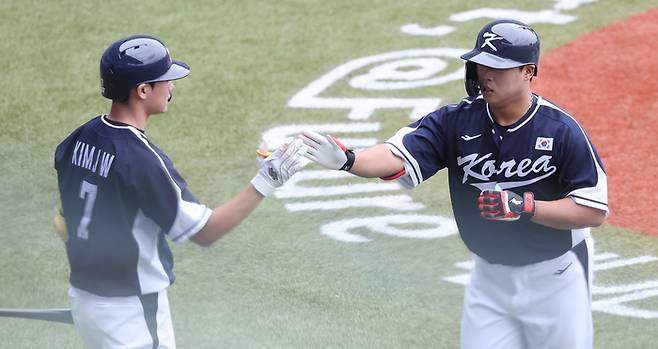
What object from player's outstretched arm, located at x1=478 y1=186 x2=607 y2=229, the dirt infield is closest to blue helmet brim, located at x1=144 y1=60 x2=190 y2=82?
player's outstretched arm, located at x1=478 y1=186 x2=607 y2=229

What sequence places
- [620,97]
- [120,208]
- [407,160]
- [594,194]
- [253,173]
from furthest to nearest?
[620,97] < [253,173] < [407,160] < [594,194] < [120,208]

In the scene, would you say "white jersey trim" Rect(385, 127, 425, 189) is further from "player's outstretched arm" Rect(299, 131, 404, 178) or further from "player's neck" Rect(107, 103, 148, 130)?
"player's neck" Rect(107, 103, 148, 130)

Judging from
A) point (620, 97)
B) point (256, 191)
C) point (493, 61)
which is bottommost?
point (620, 97)

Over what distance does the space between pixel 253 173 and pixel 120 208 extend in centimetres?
393

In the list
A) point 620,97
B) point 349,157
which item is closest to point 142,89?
point 349,157

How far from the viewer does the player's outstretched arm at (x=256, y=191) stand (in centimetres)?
420

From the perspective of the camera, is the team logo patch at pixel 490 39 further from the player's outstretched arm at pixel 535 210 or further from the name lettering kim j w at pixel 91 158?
the name lettering kim j w at pixel 91 158

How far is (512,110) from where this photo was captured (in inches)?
175

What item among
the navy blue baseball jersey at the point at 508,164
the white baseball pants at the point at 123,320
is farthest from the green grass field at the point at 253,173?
the white baseball pants at the point at 123,320

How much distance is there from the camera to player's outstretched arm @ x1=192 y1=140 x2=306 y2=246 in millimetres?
4199

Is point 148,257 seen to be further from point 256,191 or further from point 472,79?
point 472,79

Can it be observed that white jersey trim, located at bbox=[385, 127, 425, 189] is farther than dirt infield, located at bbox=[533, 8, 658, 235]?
No

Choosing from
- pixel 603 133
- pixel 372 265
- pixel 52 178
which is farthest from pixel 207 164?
pixel 603 133

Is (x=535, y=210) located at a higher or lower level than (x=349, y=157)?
lower
